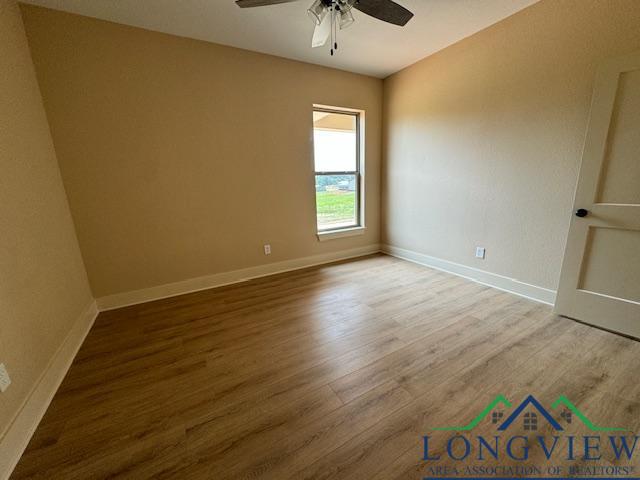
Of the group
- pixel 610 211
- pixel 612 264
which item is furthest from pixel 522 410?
pixel 610 211

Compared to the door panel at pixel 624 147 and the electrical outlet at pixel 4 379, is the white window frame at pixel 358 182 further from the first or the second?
the electrical outlet at pixel 4 379

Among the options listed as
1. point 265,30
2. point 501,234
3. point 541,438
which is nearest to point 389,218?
point 501,234

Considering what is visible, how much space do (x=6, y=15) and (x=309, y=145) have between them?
2.63m

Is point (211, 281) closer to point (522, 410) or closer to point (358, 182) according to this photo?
point (358, 182)

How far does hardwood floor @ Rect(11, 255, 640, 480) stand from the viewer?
1.15m

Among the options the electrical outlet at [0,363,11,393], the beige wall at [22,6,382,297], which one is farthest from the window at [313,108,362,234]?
the electrical outlet at [0,363,11,393]

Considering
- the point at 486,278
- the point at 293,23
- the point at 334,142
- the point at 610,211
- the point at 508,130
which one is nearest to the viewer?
the point at 610,211

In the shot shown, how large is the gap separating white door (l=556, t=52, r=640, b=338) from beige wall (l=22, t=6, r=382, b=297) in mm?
2647

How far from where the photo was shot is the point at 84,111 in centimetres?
225

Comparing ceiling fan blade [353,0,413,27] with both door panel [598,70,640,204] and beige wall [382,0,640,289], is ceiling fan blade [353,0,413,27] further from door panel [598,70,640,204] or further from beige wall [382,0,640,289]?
door panel [598,70,640,204]

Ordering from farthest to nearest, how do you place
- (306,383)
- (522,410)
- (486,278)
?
(486,278)
(306,383)
(522,410)

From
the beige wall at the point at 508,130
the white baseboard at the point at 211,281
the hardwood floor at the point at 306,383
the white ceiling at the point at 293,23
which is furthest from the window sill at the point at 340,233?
the white ceiling at the point at 293,23

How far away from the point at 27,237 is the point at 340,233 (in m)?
3.17

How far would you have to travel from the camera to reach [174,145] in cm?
263
